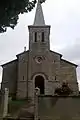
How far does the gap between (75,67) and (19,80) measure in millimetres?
8672

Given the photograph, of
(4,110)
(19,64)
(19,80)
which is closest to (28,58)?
(19,64)

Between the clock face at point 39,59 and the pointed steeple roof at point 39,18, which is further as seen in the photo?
the pointed steeple roof at point 39,18

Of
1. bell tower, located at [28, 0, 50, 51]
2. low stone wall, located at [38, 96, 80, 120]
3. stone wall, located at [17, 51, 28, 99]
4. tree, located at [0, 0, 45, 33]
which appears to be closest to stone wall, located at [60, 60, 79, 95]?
bell tower, located at [28, 0, 50, 51]

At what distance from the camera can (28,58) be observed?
1252 inches

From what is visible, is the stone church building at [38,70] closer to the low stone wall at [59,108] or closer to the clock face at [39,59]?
the clock face at [39,59]

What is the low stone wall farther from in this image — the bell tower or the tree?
the bell tower

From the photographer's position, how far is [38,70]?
31.2 metres

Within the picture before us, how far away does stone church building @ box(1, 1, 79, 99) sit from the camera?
100ft

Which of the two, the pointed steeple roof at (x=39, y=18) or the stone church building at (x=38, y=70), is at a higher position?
the pointed steeple roof at (x=39, y=18)

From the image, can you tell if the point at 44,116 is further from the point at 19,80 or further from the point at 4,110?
the point at 19,80

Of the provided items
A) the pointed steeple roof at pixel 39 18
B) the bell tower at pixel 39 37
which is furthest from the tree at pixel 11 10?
the pointed steeple roof at pixel 39 18

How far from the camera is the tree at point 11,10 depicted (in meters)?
8.32

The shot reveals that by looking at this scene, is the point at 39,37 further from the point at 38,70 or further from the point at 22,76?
the point at 22,76

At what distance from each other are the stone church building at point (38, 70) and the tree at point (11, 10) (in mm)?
21416
